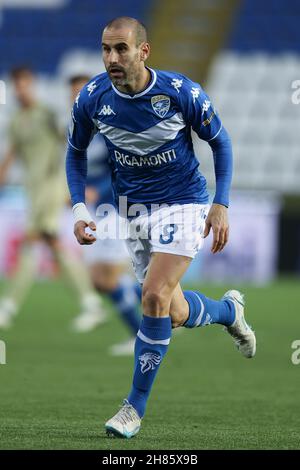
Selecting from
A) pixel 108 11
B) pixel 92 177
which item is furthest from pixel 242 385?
pixel 108 11

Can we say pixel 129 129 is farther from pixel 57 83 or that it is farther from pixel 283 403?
pixel 57 83

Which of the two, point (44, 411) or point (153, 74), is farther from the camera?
point (44, 411)

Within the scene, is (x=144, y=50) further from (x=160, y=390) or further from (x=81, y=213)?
(x=160, y=390)

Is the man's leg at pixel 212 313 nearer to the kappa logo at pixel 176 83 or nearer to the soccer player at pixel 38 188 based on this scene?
the kappa logo at pixel 176 83

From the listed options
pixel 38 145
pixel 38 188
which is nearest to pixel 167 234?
pixel 38 145

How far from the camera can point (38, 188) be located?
10.5 meters

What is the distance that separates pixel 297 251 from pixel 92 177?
959 cm

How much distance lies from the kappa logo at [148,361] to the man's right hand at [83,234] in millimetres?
565

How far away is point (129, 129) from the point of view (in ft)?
15.8

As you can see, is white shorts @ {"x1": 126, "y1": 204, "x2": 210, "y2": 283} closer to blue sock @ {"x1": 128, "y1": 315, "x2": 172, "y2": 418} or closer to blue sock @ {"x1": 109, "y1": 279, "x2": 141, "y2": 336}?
blue sock @ {"x1": 128, "y1": 315, "x2": 172, "y2": 418}

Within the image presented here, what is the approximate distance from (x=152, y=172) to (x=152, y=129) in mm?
216

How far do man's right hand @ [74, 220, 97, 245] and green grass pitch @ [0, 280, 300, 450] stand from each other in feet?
2.72

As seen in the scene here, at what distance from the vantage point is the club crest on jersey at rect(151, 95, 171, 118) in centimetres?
479

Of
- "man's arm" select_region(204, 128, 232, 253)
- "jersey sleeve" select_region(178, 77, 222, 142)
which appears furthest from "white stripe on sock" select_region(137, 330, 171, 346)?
"jersey sleeve" select_region(178, 77, 222, 142)
